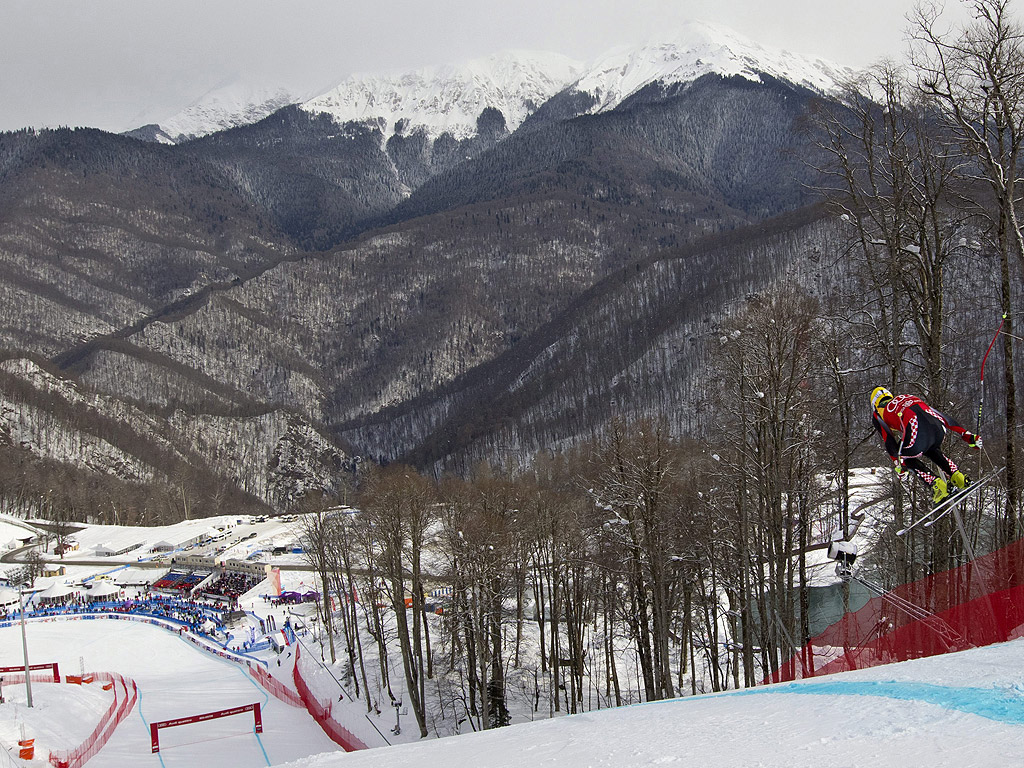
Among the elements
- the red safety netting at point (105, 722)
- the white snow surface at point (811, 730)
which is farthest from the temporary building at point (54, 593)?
the white snow surface at point (811, 730)

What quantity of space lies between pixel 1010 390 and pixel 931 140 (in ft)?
16.1

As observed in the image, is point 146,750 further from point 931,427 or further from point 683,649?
point 931,427

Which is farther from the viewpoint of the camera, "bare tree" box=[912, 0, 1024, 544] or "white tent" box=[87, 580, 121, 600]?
"white tent" box=[87, 580, 121, 600]

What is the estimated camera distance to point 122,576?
85.9 meters

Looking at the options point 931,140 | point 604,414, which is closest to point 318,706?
point 931,140

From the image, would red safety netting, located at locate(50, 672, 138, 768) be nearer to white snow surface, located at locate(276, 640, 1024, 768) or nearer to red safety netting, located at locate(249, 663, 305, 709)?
red safety netting, located at locate(249, 663, 305, 709)

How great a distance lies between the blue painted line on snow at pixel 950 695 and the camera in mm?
7688

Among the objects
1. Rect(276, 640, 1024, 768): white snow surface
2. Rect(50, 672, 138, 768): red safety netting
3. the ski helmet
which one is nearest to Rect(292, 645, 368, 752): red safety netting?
Rect(50, 672, 138, 768): red safety netting

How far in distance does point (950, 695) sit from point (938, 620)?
19.7 feet

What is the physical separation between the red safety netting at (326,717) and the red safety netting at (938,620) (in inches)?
657

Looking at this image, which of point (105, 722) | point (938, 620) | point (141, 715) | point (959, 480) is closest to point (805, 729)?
point (959, 480)

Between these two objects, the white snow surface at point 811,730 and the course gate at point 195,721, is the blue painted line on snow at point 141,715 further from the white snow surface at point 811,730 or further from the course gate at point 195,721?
the white snow surface at point 811,730

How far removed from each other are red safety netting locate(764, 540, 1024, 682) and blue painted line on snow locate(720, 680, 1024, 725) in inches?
134

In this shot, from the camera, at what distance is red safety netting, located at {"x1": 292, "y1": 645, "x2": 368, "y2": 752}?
1160 inches
